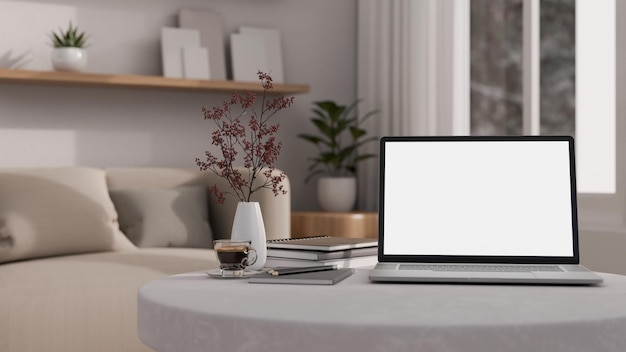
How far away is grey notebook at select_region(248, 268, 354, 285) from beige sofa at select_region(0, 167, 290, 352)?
1088mm

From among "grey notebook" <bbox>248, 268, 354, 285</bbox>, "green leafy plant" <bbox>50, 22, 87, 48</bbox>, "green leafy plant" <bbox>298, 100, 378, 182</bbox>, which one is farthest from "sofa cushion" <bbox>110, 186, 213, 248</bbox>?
"grey notebook" <bbox>248, 268, 354, 285</bbox>

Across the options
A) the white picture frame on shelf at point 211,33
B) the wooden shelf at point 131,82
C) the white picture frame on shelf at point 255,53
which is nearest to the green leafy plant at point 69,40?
the wooden shelf at point 131,82

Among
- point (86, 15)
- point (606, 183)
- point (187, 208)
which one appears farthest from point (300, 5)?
point (606, 183)

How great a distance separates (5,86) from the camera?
3.61 metres

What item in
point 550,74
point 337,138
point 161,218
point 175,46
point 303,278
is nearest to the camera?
point 303,278

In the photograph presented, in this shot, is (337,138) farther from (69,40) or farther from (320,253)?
(320,253)

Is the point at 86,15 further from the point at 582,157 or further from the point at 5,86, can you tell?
the point at 582,157

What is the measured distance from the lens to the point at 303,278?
1401 mm

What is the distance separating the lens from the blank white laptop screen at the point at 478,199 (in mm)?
1532

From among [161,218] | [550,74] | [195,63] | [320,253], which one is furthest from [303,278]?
[195,63]

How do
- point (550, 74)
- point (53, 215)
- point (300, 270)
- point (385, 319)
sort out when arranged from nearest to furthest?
point (385, 319), point (300, 270), point (53, 215), point (550, 74)

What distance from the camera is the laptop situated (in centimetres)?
152

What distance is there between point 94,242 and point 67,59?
923 millimetres

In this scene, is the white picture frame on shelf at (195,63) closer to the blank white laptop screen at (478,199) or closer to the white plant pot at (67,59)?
the white plant pot at (67,59)
